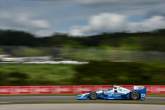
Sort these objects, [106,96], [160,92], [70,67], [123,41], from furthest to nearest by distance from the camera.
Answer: [123,41] < [70,67] < [160,92] < [106,96]

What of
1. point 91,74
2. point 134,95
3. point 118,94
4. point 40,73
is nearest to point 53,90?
point 118,94

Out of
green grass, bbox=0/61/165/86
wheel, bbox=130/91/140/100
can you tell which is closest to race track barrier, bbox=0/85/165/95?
green grass, bbox=0/61/165/86

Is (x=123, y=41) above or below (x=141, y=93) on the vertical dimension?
above

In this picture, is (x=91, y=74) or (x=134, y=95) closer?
(x=134, y=95)

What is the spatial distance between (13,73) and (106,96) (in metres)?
21.8

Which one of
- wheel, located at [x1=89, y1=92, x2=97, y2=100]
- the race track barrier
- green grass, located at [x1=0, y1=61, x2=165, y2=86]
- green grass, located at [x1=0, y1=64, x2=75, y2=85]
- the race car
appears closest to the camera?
the race car

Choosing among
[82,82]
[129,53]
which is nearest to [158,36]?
[129,53]

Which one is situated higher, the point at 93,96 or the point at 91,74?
the point at 91,74

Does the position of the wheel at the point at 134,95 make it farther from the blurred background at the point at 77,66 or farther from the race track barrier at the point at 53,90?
the blurred background at the point at 77,66

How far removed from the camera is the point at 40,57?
58.8m

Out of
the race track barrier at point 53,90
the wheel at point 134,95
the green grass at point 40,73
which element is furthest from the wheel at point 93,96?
the green grass at point 40,73

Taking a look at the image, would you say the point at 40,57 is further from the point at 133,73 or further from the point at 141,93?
the point at 141,93

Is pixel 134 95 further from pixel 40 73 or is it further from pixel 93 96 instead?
pixel 40 73

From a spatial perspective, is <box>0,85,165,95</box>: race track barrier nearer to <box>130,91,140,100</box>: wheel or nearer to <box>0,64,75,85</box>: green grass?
<box>0,64,75,85</box>: green grass
